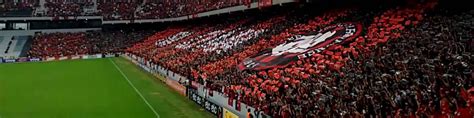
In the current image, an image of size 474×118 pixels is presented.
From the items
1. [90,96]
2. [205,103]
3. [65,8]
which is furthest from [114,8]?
[205,103]

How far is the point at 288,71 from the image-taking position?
24.7 metres

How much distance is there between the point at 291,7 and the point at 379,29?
14101 mm

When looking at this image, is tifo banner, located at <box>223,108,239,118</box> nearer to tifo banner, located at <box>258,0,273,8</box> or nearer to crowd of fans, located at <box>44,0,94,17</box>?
tifo banner, located at <box>258,0,273,8</box>

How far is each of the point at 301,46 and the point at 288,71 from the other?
155 inches

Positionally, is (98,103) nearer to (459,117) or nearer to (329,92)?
(329,92)

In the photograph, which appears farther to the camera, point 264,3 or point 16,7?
point 16,7

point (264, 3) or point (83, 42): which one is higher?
point (264, 3)

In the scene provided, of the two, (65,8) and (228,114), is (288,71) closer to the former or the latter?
(228,114)

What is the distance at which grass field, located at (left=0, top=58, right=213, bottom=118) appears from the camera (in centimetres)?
2419

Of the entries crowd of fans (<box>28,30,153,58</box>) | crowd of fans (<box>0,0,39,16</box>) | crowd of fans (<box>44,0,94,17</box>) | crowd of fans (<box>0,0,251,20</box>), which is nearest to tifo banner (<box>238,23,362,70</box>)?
crowd of fans (<box>0,0,251,20</box>)

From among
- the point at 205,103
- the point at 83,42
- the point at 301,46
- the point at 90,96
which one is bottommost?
the point at 83,42

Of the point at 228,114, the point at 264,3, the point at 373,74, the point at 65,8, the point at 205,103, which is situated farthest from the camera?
the point at 65,8

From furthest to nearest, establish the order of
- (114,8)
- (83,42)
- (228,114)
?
(114,8), (83,42), (228,114)

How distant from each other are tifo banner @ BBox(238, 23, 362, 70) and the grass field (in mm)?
4647
